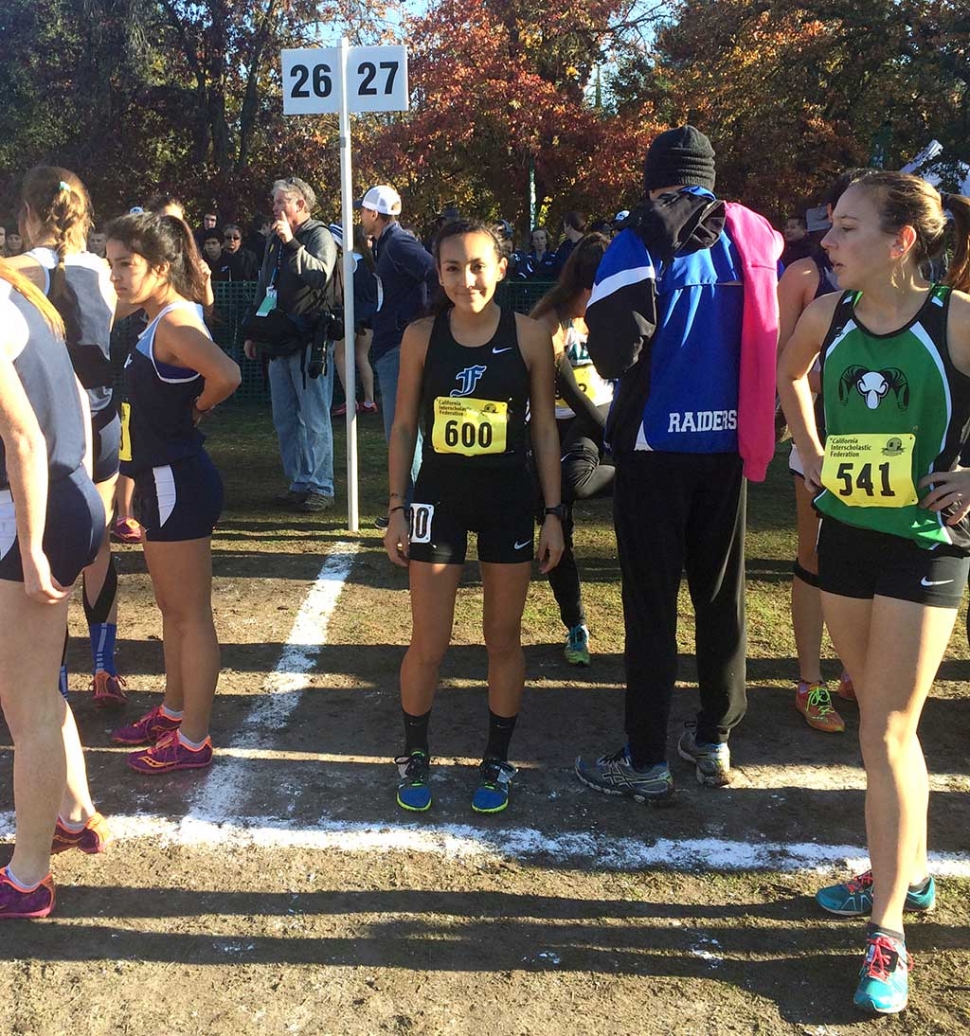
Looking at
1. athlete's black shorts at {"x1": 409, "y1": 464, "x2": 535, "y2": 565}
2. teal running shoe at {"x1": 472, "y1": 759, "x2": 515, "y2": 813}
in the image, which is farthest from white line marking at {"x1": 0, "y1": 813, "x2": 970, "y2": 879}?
athlete's black shorts at {"x1": 409, "y1": 464, "x2": 535, "y2": 565}

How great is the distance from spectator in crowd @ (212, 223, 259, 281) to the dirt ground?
10.5 meters

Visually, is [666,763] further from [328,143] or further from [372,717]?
[328,143]

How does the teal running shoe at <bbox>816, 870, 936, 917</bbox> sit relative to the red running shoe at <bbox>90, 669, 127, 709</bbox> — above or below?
below

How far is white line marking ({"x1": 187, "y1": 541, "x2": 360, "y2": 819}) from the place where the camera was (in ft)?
12.1

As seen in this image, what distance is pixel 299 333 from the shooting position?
760 centimetres

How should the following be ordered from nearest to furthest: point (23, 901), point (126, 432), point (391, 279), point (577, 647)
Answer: point (23, 901), point (126, 432), point (577, 647), point (391, 279)

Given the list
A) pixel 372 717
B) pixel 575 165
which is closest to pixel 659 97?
pixel 575 165

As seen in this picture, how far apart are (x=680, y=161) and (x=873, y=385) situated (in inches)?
45.7

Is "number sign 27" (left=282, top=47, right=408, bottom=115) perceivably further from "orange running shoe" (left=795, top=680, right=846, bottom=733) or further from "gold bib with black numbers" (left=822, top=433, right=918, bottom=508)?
"gold bib with black numbers" (left=822, top=433, right=918, bottom=508)

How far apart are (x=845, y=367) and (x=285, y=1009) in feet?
7.22

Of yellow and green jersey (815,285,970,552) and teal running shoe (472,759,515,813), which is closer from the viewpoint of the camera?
yellow and green jersey (815,285,970,552)

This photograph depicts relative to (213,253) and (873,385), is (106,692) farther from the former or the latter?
(213,253)

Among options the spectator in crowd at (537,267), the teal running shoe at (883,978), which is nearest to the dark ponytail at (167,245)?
the teal running shoe at (883,978)

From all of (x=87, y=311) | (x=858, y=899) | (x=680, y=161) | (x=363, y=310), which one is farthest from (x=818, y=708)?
(x=363, y=310)
